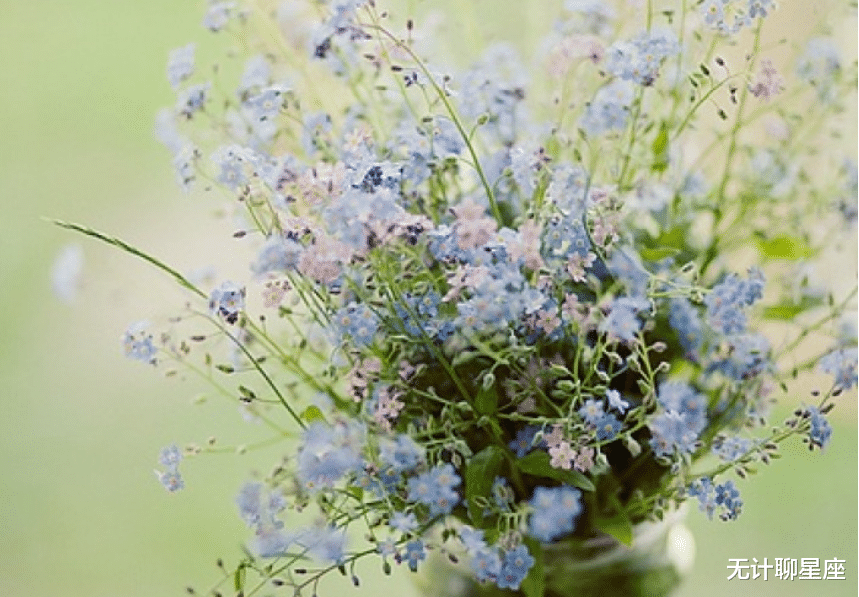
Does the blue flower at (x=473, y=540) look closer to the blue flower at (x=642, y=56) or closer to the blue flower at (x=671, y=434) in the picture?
the blue flower at (x=671, y=434)

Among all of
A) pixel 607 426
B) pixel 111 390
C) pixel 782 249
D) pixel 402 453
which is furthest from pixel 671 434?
pixel 111 390

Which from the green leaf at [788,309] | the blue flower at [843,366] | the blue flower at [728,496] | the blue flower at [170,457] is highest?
the green leaf at [788,309]

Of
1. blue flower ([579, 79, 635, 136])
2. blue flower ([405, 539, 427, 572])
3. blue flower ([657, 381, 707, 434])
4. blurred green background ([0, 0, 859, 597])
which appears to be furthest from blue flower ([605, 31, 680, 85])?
blurred green background ([0, 0, 859, 597])

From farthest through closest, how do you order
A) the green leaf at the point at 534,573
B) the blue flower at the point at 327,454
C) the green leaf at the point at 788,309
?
the green leaf at the point at 788,309, the green leaf at the point at 534,573, the blue flower at the point at 327,454

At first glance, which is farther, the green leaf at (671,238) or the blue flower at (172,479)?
the green leaf at (671,238)

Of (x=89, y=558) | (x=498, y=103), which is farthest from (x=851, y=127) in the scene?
(x=89, y=558)

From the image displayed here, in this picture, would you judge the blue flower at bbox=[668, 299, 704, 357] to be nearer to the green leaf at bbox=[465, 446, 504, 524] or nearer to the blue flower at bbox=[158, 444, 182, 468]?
the green leaf at bbox=[465, 446, 504, 524]

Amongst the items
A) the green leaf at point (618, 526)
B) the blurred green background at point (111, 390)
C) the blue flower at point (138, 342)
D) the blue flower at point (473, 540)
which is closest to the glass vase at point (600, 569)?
the green leaf at point (618, 526)
